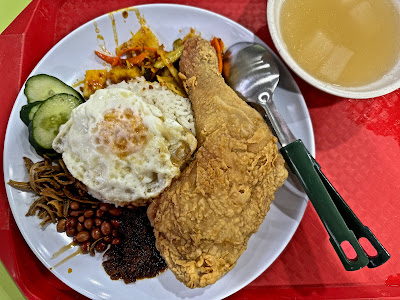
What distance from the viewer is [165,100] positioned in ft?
7.49

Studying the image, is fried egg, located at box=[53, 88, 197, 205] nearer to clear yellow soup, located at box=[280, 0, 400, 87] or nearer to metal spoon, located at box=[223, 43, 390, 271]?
metal spoon, located at box=[223, 43, 390, 271]

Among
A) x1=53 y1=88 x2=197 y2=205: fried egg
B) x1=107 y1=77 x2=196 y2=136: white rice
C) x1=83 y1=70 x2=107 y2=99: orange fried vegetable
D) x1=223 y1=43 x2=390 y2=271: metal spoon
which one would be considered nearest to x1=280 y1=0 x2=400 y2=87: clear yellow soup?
x1=223 y1=43 x2=390 y2=271: metal spoon

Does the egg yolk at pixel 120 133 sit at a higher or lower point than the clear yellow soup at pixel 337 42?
lower

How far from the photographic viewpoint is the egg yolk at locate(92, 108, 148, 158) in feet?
6.11

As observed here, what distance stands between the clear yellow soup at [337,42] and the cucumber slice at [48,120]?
1482mm

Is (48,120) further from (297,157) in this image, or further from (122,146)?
(297,157)

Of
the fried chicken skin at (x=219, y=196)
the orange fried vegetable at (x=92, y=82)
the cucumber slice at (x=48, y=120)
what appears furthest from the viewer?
the orange fried vegetable at (x=92, y=82)

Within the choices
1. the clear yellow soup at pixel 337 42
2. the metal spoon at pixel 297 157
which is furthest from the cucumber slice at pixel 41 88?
the clear yellow soup at pixel 337 42

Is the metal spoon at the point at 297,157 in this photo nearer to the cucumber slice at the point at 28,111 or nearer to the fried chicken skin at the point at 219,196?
the fried chicken skin at the point at 219,196

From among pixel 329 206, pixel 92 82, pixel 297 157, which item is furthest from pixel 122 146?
pixel 329 206

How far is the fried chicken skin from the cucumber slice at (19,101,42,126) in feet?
3.37

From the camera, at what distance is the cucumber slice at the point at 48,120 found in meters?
2.07

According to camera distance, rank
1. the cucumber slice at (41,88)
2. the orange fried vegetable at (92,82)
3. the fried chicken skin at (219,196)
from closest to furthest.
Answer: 1. the fried chicken skin at (219,196)
2. the cucumber slice at (41,88)
3. the orange fried vegetable at (92,82)

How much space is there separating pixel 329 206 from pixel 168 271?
111 cm
